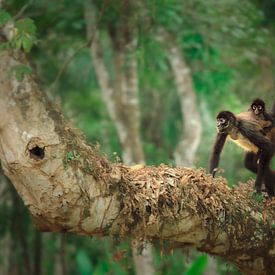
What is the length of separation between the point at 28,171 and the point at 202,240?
1545mm

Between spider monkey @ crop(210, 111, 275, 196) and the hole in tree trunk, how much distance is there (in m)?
2.41

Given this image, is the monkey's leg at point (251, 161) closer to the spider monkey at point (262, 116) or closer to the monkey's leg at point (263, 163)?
the spider monkey at point (262, 116)

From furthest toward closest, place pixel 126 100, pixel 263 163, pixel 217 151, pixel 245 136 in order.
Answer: pixel 126 100
pixel 217 151
pixel 245 136
pixel 263 163

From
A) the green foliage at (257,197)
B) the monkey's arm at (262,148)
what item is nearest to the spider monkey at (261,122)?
the monkey's arm at (262,148)

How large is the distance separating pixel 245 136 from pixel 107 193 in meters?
2.52

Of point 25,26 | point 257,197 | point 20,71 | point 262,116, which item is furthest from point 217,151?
point 20,71

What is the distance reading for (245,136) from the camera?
7.16 meters

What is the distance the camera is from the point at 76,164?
16.2 ft

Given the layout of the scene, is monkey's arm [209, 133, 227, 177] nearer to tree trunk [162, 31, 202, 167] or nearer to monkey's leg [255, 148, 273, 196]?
monkey's leg [255, 148, 273, 196]

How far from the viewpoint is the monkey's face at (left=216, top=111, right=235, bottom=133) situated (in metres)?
7.17

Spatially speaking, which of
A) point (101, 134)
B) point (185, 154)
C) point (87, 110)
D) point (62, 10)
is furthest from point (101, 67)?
point (87, 110)

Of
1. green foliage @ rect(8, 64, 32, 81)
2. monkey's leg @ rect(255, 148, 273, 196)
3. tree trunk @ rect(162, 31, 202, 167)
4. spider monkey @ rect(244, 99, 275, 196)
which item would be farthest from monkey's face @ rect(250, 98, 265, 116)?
tree trunk @ rect(162, 31, 202, 167)

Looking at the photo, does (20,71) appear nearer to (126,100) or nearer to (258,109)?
(258,109)

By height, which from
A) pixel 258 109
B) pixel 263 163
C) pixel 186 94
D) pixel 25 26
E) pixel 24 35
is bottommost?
pixel 263 163
